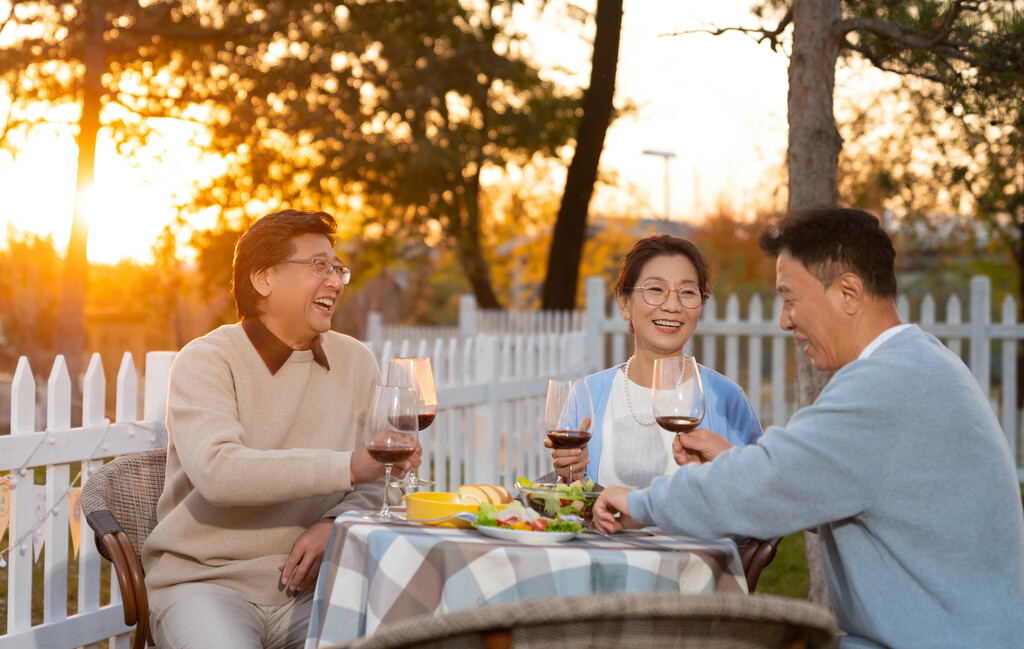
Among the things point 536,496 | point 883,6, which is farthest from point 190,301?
point 536,496

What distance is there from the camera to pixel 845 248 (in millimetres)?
2262

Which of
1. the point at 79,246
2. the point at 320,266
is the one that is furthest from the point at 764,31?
the point at 79,246

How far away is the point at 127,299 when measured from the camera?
20.5 metres

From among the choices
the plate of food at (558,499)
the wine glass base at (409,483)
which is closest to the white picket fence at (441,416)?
the wine glass base at (409,483)

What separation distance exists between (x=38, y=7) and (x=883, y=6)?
733cm

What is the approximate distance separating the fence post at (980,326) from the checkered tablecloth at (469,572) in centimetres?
783

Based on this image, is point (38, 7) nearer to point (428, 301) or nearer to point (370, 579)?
point (370, 579)

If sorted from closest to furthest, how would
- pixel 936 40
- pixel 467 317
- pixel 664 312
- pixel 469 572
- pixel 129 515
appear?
pixel 469 572 < pixel 129 515 < pixel 664 312 < pixel 936 40 < pixel 467 317

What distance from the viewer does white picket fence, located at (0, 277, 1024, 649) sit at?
3.43 m

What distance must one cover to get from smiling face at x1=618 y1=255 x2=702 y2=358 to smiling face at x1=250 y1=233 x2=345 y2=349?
1.17 metres

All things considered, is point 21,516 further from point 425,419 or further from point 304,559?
point 425,419

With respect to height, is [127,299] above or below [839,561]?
above

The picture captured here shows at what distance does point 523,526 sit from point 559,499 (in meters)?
0.20

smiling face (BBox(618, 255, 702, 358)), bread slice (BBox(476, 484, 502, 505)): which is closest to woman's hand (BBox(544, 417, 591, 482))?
bread slice (BBox(476, 484, 502, 505))
